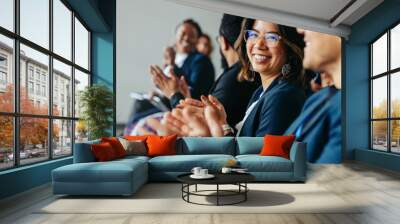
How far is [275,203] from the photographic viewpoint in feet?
14.6

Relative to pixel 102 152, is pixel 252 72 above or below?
above

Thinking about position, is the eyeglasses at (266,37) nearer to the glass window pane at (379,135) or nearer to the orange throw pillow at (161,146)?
the glass window pane at (379,135)

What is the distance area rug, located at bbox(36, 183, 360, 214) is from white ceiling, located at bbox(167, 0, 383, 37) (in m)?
4.04

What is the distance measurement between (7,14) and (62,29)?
1975 mm

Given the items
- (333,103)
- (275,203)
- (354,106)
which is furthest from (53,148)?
(354,106)

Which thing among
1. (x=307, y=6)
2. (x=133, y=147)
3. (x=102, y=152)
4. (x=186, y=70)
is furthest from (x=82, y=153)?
(x=307, y=6)

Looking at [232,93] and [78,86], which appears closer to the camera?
[78,86]

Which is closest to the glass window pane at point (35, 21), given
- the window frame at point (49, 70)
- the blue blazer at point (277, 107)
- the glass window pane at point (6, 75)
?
the window frame at point (49, 70)

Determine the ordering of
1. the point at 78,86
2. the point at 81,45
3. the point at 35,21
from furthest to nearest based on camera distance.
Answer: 1. the point at 81,45
2. the point at 78,86
3. the point at 35,21

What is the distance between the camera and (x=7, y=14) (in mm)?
4945

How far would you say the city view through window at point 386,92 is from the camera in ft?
25.4

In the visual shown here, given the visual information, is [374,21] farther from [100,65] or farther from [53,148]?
[53,148]

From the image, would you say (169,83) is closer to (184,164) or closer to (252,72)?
(252,72)

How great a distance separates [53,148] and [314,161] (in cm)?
569
